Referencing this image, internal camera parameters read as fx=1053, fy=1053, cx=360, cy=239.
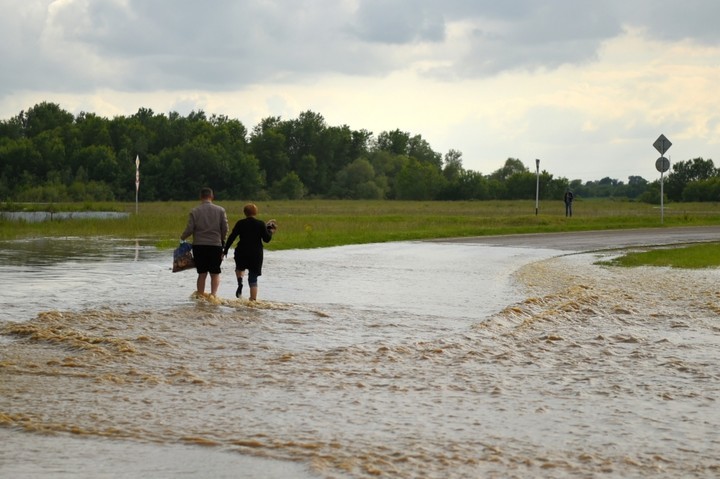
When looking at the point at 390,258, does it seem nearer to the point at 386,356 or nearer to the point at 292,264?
the point at 292,264

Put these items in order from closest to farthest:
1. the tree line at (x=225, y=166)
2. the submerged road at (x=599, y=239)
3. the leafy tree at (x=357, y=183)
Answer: the submerged road at (x=599, y=239) → the tree line at (x=225, y=166) → the leafy tree at (x=357, y=183)

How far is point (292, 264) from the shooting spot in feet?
81.9

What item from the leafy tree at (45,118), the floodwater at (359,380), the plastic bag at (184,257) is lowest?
the floodwater at (359,380)

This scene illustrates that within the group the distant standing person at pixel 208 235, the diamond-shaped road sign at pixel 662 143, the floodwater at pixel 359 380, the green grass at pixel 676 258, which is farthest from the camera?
the diamond-shaped road sign at pixel 662 143

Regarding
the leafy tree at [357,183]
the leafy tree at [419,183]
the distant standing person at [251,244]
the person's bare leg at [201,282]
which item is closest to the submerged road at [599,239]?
the distant standing person at [251,244]

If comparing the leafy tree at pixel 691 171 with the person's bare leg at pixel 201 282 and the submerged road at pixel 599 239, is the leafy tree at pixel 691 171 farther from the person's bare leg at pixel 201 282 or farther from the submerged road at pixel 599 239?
the person's bare leg at pixel 201 282

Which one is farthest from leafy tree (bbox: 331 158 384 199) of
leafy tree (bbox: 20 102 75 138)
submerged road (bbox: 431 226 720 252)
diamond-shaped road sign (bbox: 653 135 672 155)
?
submerged road (bbox: 431 226 720 252)

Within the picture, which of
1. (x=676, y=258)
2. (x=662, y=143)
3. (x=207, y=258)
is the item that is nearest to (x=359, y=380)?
(x=207, y=258)

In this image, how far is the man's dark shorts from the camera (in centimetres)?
1633

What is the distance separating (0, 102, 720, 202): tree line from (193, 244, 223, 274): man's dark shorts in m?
75.8

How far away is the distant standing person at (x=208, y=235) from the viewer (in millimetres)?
16219

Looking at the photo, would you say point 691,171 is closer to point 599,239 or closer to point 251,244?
point 599,239

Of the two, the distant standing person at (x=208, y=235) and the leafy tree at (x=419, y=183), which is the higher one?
the leafy tree at (x=419, y=183)

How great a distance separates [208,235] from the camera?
16.3 metres
